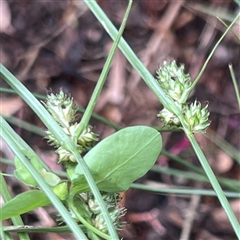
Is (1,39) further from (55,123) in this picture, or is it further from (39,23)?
(55,123)

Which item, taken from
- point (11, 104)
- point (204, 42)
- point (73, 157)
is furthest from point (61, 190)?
point (204, 42)

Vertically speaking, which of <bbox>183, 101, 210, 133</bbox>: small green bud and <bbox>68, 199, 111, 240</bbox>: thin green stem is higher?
<bbox>183, 101, 210, 133</bbox>: small green bud

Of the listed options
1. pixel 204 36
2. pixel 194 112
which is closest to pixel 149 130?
pixel 194 112

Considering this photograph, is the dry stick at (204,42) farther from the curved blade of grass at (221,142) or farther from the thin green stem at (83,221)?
the thin green stem at (83,221)

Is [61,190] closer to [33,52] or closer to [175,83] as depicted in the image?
[175,83]

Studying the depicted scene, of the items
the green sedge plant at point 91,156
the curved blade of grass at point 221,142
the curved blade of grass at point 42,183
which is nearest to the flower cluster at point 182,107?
the green sedge plant at point 91,156

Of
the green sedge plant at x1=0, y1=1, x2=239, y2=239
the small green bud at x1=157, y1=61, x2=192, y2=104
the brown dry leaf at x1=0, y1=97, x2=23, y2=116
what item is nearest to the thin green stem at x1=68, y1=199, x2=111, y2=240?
the green sedge plant at x1=0, y1=1, x2=239, y2=239

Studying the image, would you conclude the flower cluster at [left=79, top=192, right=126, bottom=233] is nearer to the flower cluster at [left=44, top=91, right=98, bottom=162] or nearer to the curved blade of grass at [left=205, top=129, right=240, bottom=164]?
the flower cluster at [left=44, top=91, right=98, bottom=162]
